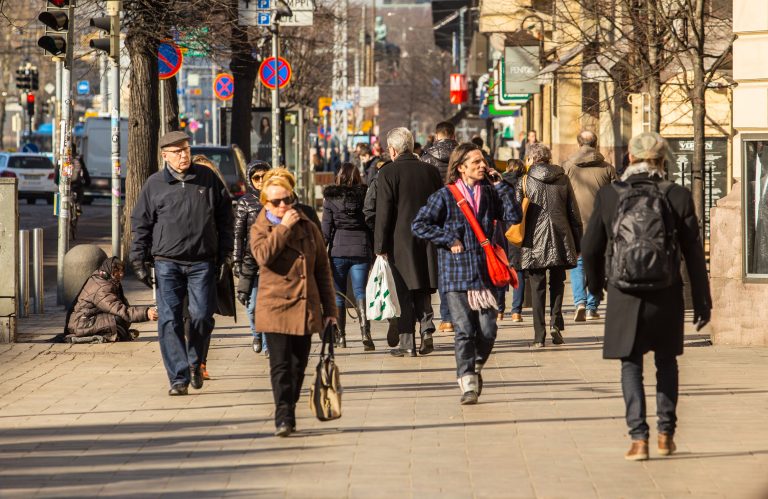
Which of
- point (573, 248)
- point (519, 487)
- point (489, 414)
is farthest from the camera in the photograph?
point (573, 248)

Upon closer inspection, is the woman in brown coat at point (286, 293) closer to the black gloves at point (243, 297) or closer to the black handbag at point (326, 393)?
the black handbag at point (326, 393)

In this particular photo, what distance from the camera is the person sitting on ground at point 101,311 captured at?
13.5m

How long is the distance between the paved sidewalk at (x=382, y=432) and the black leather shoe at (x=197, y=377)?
0.37 ft

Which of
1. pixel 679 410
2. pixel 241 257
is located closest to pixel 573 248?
pixel 241 257

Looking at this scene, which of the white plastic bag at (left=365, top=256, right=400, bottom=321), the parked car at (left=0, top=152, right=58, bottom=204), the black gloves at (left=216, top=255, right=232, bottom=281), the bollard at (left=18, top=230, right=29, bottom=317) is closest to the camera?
the black gloves at (left=216, top=255, right=232, bottom=281)

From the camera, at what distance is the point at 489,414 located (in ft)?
31.5

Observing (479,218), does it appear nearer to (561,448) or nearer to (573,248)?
(561,448)

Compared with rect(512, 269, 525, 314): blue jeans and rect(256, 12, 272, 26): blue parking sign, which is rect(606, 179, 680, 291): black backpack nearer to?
rect(512, 269, 525, 314): blue jeans

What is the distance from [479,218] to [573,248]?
164 inches

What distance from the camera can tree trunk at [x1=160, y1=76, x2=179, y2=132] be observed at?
2286 cm

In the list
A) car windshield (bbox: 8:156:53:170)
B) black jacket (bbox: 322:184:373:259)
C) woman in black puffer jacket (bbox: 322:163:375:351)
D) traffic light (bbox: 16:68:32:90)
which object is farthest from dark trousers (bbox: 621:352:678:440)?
traffic light (bbox: 16:68:32:90)

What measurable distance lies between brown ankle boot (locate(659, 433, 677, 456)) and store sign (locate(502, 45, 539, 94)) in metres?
21.6

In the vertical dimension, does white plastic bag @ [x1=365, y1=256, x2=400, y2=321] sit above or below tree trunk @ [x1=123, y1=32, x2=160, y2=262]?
below

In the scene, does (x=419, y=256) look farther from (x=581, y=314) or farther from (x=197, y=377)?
(x=581, y=314)
